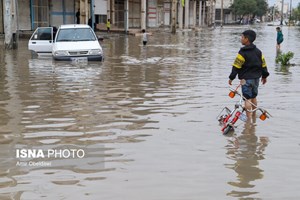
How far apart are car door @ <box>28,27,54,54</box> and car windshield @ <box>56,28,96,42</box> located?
1.78 m

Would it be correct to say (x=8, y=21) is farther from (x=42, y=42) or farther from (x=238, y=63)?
(x=238, y=63)

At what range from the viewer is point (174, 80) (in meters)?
13.9

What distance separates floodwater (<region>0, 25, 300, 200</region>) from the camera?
522cm

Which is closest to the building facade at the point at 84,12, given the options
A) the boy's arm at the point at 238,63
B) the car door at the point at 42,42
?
the car door at the point at 42,42

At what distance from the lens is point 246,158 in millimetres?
6320

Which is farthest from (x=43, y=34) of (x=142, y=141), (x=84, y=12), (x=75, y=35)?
(x=142, y=141)

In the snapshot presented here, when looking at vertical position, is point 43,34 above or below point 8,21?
below

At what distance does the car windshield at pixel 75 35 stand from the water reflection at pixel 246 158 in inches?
453

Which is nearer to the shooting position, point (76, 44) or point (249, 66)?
point (249, 66)

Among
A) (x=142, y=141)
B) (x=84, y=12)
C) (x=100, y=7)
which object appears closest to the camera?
(x=142, y=141)

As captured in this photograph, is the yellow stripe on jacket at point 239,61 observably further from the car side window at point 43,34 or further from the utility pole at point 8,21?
the utility pole at point 8,21

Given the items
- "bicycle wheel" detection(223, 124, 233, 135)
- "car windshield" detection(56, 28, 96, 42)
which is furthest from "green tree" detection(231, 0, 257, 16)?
"bicycle wheel" detection(223, 124, 233, 135)

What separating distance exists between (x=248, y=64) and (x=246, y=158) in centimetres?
202

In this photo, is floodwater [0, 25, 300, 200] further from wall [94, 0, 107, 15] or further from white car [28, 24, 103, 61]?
wall [94, 0, 107, 15]
